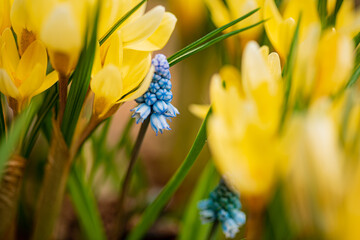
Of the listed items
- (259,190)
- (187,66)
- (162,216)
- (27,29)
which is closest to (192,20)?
(187,66)

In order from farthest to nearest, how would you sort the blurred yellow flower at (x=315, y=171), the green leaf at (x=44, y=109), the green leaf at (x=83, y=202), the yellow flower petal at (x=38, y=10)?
the green leaf at (x=83, y=202) < the green leaf at (x=44, y=109) < the yellow flower petal at (x=38, y=10) < the blurred yellow flower at (x=315, y=171)

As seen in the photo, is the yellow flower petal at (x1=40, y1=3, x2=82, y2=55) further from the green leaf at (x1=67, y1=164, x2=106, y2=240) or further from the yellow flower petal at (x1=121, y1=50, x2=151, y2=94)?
the green leaf at (x1=67, y1=164, x2=106, y2=240)

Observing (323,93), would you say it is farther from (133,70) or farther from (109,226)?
(109,226)

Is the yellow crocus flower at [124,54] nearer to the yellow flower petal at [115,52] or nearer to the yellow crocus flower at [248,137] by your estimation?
the yellow flower petal at [115,52]

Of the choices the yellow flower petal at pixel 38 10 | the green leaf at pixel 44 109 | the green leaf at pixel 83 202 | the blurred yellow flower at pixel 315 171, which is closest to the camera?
the blurred yellow flower at pixel 315 171

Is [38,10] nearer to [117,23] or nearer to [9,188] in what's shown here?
[117,23]

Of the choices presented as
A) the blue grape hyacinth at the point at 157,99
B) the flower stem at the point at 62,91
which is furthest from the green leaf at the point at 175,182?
the flower stem at the point at 62,91
